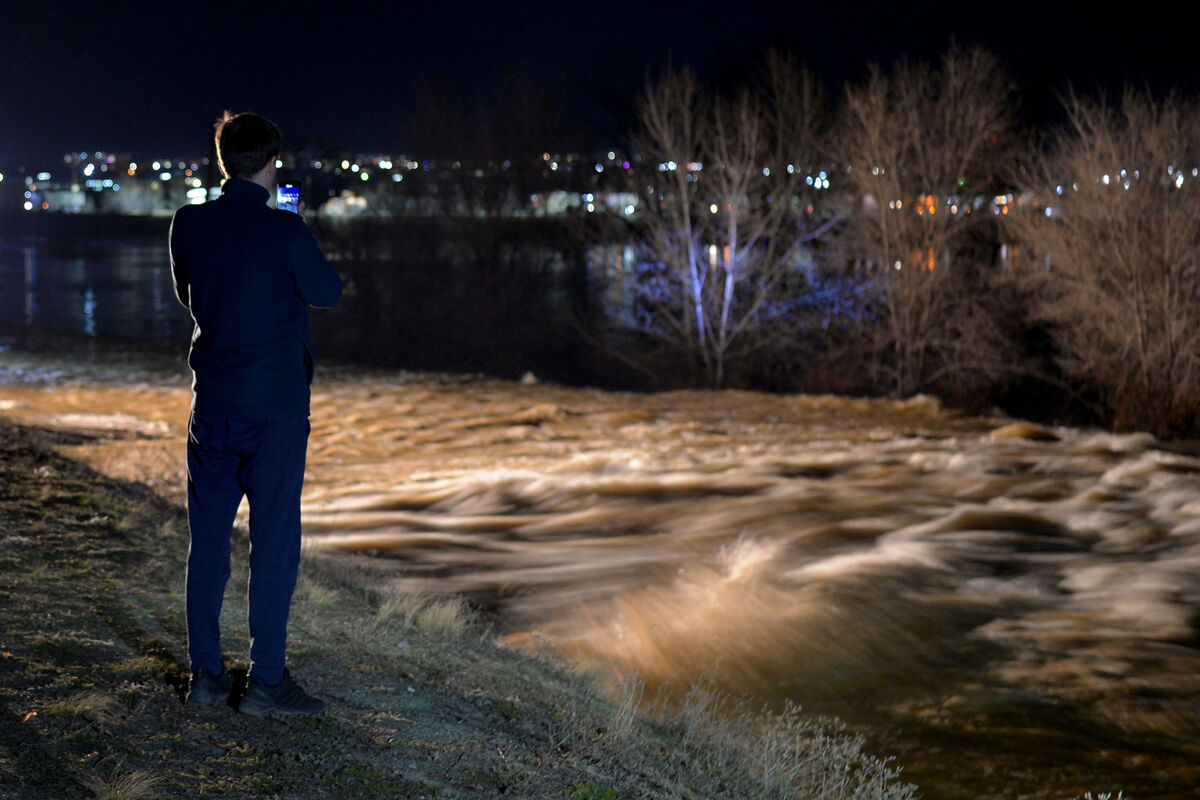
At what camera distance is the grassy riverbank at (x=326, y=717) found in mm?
4230

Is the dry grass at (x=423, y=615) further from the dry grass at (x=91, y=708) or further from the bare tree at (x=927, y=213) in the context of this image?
the bare tree at (x=927, y=213)

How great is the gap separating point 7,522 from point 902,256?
26534 millimetres

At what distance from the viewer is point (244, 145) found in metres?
4.37

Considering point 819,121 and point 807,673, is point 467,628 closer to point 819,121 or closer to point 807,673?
point 807,673

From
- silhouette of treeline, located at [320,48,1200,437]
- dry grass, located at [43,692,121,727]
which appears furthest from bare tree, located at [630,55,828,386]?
dry grass, located at [43,692,121,727]

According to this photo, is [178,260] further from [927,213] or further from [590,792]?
[927,213]

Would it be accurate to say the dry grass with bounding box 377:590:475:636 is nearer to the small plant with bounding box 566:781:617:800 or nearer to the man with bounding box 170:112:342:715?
the small plant with bounding box 566:781:617:800

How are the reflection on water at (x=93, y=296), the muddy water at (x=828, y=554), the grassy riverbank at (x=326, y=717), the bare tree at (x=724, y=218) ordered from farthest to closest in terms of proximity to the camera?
the reflection on water at (x=93, y=296)
the bare tree at (x=724, y=218)
the muddy water at (x=828, y=554)
the grassy riverbank at (x=326, y=717)

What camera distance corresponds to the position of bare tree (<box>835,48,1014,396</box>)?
3067 centimetres

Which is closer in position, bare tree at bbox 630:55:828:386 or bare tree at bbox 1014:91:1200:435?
bare tree at bbox 1014:91:1200:435

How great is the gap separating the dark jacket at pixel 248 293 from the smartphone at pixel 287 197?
184 millimetres

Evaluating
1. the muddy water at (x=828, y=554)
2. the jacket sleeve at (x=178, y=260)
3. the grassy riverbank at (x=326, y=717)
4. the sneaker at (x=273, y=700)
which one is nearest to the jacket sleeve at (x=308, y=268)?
the jacket sleeve at (x=178, y=260)

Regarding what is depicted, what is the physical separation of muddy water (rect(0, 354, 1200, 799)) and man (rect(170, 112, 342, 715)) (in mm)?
4128

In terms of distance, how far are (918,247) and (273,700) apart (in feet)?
94.4
